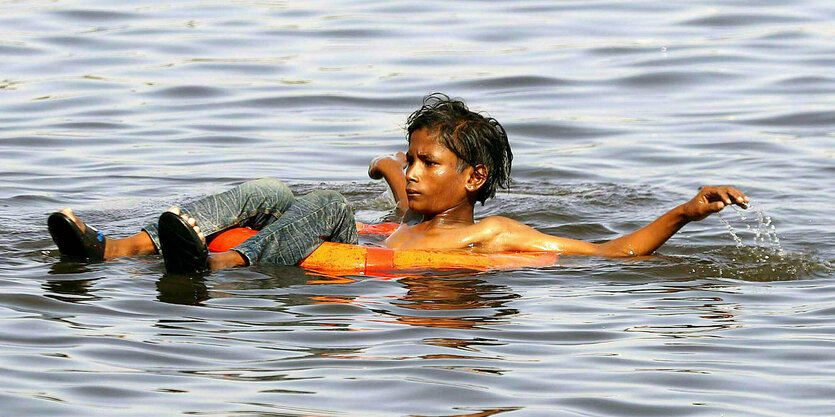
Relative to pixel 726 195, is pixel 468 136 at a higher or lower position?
higher

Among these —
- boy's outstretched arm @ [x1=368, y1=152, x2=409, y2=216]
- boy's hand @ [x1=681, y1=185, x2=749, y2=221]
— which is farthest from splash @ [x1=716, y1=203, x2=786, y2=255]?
boy's outstretched arm @ [x1=368, y1=152, x2=409, y2=216]

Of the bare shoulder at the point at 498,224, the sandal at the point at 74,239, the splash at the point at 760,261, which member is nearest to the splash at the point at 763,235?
the splash at the point at 760,261

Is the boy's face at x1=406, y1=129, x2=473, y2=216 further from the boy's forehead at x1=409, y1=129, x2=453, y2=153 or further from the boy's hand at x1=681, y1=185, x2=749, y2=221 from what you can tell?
the boy's hand at x1=681, y1=185, x2=749, y2=221

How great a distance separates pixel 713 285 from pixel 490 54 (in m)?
8.65

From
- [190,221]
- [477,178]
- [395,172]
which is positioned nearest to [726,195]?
[477,178]

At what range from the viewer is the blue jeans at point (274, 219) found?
6984 millimetres

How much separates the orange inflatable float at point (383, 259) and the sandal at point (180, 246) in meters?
0.56

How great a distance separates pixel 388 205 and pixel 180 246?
3.67 meters

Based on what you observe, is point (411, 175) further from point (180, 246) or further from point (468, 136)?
point (180, 246)

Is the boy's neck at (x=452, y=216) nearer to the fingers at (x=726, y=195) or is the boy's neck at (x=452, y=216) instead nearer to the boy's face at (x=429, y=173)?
the boy's face at (x=429, y=173)

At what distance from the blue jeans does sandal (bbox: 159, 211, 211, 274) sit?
0.38 metres

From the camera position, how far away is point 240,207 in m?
7.11

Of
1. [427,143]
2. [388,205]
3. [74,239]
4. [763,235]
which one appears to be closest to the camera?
[74,239]

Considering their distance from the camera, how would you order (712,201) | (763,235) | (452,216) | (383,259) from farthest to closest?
(763,235) → (452,216) → (383,259) → (712,201)
